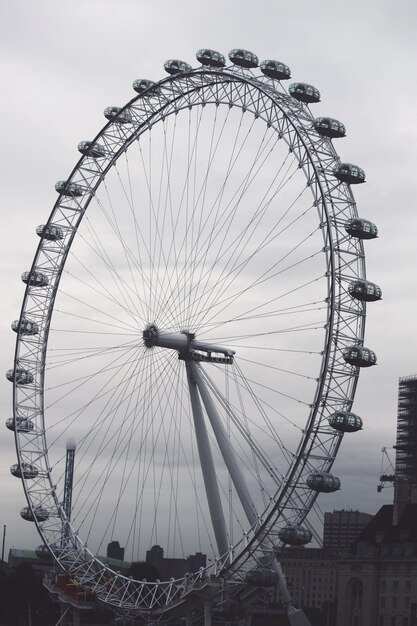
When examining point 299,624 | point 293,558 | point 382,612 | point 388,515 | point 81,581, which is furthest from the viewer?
point 293,558

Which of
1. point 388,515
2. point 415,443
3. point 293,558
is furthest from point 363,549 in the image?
point 293,558

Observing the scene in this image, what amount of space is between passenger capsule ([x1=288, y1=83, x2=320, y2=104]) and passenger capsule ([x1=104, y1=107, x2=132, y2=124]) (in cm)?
1357

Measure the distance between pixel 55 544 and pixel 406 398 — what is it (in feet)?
187

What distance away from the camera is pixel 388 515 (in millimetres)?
106875

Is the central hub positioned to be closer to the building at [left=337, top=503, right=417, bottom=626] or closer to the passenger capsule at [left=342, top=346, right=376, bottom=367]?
the passenger capsule at [left=342, top=346, right=376, bottom=367]

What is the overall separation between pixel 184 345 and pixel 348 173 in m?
10.8

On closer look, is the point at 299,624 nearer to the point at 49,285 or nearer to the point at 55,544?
the point at 55,544

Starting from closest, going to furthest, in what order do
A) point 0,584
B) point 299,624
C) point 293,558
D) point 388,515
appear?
point 299,624, point 388,515, point 0,584, point 293,558

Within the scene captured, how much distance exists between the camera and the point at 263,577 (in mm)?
55375

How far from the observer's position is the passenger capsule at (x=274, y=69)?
198 ft

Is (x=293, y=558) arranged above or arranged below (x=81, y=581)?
above

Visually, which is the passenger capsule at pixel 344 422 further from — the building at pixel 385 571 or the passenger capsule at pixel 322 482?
the building at pixel 385 571

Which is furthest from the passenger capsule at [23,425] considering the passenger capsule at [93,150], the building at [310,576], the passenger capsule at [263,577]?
the building at [310,576]

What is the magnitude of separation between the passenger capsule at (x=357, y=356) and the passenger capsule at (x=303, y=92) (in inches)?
487
